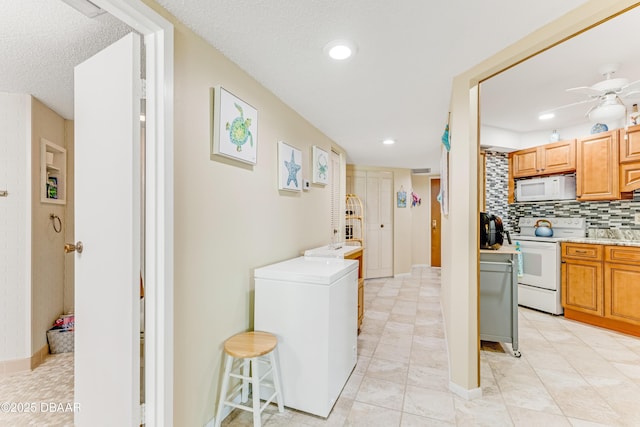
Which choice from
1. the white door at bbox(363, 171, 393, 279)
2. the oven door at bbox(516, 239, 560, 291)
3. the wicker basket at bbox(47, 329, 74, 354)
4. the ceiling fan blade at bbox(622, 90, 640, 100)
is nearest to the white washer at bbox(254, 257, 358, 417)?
the wicker basket at bbox(47, 329, 74, 354)

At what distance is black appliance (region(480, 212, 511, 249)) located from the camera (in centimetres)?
270

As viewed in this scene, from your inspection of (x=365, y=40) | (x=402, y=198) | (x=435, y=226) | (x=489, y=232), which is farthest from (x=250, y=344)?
(x=435, y=226)

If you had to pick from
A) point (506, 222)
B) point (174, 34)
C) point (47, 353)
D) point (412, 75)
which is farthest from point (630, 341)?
point (47, 353)

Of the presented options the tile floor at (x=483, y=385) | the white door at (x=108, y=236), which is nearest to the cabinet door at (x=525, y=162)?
the tile floor at (x=483, y=385)

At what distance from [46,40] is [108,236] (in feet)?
3.98

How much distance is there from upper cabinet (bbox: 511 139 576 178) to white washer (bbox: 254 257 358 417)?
3517 mm

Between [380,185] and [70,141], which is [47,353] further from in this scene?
[380,185]

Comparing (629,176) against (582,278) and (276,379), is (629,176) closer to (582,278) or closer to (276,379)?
(582,278)

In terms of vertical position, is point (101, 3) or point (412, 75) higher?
point (412, 75)

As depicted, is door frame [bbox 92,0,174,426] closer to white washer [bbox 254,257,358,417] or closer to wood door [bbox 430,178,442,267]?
white washer [bbox 254,257,358,417]

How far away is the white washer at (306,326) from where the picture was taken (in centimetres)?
174

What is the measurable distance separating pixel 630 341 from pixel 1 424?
5.06 meters

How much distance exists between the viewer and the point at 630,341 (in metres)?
2.81

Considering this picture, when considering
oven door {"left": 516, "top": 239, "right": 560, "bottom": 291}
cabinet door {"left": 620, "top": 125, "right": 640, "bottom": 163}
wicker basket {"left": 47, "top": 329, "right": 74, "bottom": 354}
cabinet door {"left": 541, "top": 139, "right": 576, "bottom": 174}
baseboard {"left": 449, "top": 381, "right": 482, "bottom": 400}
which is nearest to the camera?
baseboard {"left": 449, "top": 381, "right": 482, "bottom": 400}
